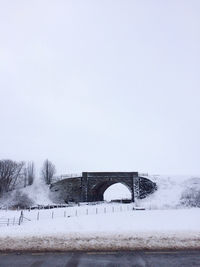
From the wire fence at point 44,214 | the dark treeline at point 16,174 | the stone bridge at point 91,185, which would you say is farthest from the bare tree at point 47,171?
the wire fence at point 44,214

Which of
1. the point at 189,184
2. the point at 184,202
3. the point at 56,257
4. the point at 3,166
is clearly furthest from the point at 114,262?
the point at 3,166

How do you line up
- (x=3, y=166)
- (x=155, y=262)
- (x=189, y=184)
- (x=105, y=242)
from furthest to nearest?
(x=3, y=166)
(x=189, y=184)
(x=105, y=242)
(x=155, y=262)

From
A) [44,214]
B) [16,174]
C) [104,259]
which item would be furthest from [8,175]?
[104,259]

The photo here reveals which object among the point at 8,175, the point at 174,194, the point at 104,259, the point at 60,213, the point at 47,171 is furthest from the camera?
the point at 47,171

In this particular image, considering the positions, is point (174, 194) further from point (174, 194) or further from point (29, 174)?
point (29, 174)

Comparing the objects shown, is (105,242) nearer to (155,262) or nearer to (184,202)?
(155,262)

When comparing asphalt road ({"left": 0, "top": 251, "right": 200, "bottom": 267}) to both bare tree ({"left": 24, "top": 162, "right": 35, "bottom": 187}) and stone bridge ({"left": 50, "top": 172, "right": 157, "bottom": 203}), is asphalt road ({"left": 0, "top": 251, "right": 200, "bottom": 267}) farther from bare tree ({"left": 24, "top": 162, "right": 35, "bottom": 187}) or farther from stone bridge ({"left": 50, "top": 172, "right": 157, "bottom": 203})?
bare tree ({"left": 24, "top": 162, "right": 35, "bottom": 187})

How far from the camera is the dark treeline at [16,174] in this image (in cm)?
8680

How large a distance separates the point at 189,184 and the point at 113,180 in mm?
22523

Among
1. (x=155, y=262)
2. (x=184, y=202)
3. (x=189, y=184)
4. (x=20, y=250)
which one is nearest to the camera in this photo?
(x=155, y=262)

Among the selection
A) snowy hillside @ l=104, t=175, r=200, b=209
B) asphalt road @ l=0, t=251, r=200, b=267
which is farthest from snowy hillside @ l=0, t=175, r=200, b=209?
asphalt road @ l=0, t=251, r=200, b=267

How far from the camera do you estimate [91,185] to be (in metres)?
72.8

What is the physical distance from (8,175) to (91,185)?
3458cm

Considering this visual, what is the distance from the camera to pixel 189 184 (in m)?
73.2
